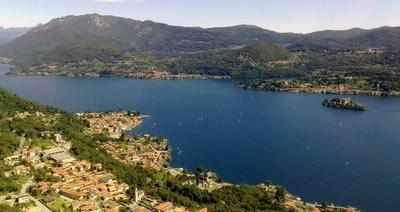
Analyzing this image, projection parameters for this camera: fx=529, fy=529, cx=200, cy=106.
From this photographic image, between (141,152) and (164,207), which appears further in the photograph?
(141,152)

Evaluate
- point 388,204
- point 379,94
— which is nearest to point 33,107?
point 388,204

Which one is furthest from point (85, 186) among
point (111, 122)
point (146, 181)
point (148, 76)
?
point (148, 76)

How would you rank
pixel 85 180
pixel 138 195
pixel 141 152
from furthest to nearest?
pixel 141 152, pixel 85 180, pixel 138 195

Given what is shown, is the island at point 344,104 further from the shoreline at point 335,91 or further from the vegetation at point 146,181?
the vegetation at point 146,181

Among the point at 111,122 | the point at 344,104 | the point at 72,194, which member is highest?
the point at 72,194

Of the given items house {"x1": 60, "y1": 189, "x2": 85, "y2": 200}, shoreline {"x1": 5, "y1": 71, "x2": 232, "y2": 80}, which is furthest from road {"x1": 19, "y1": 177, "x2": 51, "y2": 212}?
shoreline {"x1": 5, "y1": 71, "x2": 232, "y2": 80}

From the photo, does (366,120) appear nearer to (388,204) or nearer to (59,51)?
(388,204)

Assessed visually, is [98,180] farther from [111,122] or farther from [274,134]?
[274,134]
